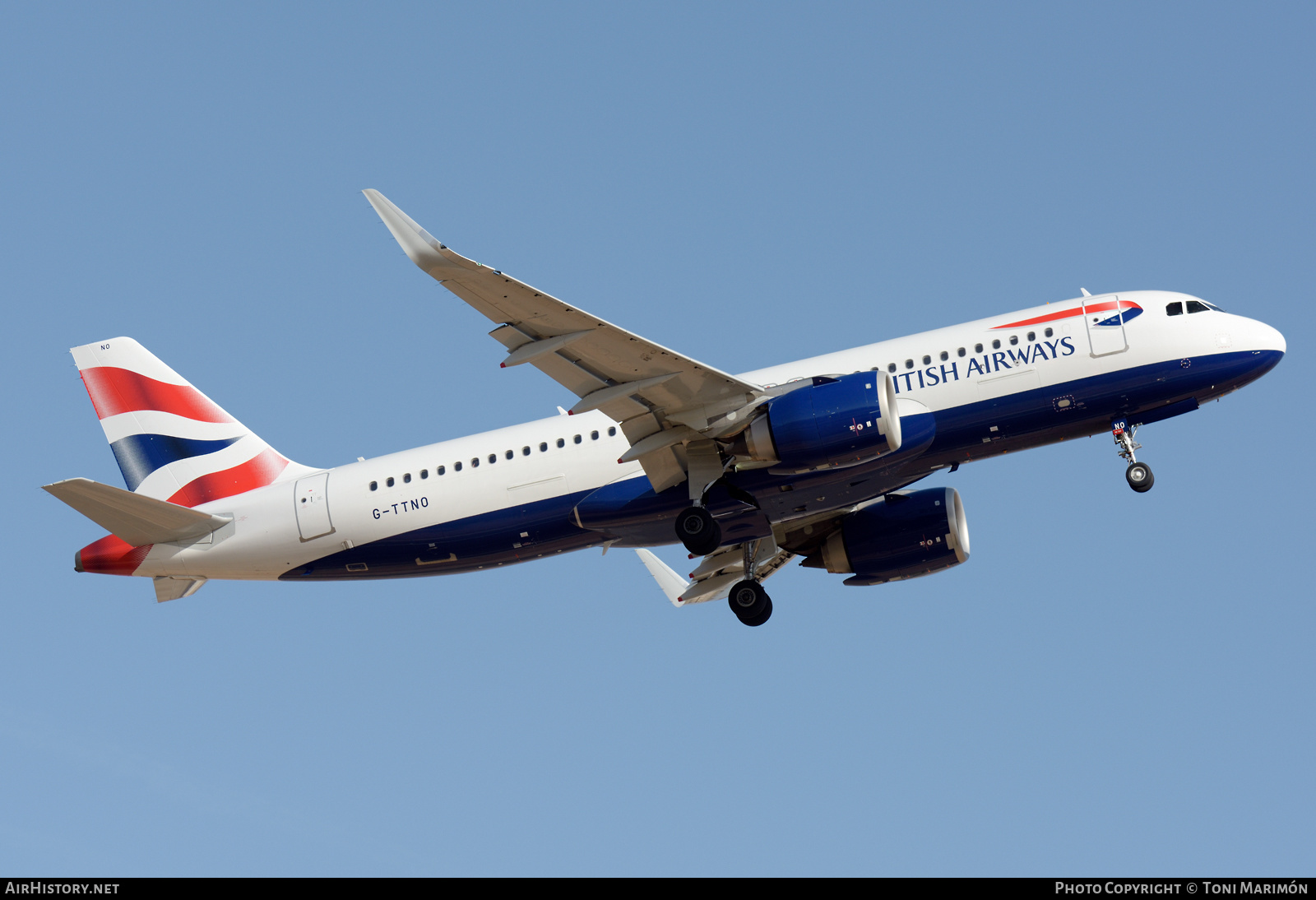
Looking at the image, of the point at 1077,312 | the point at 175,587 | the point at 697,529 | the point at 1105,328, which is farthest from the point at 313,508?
the point at 1105,328

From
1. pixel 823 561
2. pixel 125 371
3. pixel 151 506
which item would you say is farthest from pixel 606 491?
pixel 125 371

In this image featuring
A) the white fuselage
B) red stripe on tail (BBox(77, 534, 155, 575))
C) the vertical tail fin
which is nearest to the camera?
the white fuselage

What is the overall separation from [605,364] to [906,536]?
1128 centimetres

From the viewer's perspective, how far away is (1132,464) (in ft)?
106

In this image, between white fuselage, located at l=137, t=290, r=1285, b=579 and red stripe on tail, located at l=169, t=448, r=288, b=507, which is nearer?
white fuselage, located at l=137, t=290, r=1285, b=579

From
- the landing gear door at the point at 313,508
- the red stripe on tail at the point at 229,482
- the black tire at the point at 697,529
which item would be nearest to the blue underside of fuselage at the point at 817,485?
the black tire at the point at 697,529

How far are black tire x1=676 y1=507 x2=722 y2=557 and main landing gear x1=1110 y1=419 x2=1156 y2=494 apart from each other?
946 centimetres

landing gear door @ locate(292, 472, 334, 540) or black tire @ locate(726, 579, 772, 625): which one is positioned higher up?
landing gear door @ locate(292, 472, 334, 540)

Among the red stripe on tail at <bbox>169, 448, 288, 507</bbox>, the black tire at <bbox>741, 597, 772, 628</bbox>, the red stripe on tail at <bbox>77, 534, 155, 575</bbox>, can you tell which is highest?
the red stripe on tail at <bbox>169, 448, 288, 507</bbox>

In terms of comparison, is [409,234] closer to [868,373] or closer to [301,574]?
[868,373]

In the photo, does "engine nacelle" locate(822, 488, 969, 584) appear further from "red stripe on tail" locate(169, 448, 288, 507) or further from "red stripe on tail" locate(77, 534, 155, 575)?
"red stripe on tail" locate(77, 534, 155, 575)

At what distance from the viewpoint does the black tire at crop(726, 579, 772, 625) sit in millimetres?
35656

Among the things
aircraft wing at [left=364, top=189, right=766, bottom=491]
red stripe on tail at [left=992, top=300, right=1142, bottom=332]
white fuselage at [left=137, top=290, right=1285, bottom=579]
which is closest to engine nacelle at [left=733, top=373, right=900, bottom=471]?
aircraft wing at [left=364, top=189, right=766, bottom=491]

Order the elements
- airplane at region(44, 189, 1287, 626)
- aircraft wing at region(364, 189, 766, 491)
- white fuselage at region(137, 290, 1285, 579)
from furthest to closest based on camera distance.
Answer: white fuselage at region(137, 290, 1285, 579) < airplane at region(44, 189, 1287, 626) < aircraft wing at region(364, 189, 766, 491)
